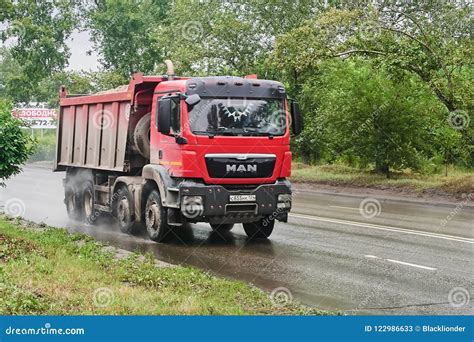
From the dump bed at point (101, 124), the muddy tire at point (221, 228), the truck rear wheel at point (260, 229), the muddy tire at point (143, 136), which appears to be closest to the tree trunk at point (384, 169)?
the dump bed at point (101, 124)

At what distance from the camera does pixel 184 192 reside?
12.8 meters

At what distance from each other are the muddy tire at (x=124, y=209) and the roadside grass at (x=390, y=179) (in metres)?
13.1

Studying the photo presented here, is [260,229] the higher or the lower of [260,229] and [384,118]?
the lower

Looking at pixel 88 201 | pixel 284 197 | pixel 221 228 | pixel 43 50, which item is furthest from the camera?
pixel 43 50

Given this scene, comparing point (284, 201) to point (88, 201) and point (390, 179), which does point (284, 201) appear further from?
point (390, 179)

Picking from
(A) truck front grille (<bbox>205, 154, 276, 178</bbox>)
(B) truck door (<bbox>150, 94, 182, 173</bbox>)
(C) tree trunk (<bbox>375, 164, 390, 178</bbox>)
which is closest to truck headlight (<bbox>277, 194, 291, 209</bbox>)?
(A) truck front grille (<bbox>205, 154, 276, 178</bbox>)

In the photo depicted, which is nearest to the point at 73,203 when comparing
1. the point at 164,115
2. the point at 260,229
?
the point at 260,229

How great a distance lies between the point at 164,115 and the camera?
515 inches

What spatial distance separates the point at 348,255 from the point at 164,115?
408cm

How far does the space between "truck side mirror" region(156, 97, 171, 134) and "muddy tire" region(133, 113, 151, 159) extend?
160cm

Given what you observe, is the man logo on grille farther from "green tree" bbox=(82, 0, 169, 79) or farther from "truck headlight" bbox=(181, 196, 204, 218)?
"green tree" bbox=(82, 0, 169, 79)

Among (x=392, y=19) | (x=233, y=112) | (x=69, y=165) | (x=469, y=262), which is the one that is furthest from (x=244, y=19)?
(x=469, y=262)

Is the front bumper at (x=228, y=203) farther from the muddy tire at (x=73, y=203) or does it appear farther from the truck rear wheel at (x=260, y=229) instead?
the muddy tire at (x=73, y=203)

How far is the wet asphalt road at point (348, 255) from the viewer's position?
29.9 feet
